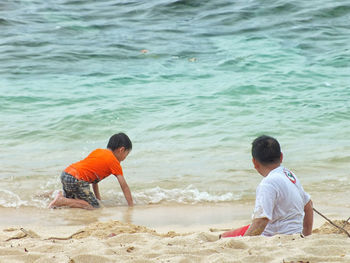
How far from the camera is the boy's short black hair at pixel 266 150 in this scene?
3.70m

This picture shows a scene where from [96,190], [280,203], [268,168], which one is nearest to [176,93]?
[96,190]

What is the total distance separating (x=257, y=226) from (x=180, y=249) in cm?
54

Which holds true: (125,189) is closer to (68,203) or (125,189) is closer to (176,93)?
(68,203)

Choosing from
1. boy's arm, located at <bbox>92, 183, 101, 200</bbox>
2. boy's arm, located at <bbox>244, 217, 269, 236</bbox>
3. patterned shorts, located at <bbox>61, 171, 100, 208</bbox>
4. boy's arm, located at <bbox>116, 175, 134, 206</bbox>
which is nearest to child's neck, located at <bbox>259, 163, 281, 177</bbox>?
boy's arm, located at <bbox>244, 217, 269, 236</bbox>

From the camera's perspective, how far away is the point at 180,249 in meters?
3.54

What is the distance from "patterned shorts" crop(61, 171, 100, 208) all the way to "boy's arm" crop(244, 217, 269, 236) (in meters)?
2.67

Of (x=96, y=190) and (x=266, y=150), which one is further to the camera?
(x=96, y=190)

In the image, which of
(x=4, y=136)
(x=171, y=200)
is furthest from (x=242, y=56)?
(x=171, y=200)

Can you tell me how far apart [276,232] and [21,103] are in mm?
8517

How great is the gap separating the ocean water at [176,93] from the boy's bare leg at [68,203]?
249mm

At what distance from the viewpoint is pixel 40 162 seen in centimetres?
780

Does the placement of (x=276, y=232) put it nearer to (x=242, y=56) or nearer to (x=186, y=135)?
(x=186, y=135)

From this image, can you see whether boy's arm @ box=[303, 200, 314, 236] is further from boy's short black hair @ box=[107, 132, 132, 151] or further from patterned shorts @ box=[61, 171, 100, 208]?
patterned shorts @ box=[61, 171, 100, 208]

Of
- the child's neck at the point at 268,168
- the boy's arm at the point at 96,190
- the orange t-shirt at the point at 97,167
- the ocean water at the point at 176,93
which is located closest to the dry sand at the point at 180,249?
the child's neck at the point at 268,168
